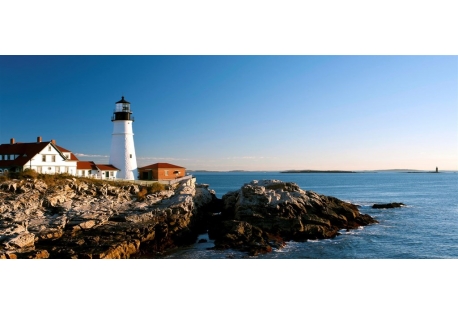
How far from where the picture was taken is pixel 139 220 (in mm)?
14445

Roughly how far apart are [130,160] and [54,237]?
10.4 metres

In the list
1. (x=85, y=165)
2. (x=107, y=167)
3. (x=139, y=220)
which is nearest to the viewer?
(x=139, y=220)

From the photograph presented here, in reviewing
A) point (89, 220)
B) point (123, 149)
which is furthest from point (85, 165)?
point (89, 220)

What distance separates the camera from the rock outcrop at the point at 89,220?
37.5ft

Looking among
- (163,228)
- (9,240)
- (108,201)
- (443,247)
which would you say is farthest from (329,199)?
(9,240)

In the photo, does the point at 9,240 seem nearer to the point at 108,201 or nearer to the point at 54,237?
the point at 54,237

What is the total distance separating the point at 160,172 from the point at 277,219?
1028 cm

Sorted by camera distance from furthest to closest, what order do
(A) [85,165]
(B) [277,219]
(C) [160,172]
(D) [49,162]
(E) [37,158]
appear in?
1. (C) [160,172]
2. (A) [85,165]
3. (D) [49,162]
4. (E) [37,158]
5. (B) [277,219]

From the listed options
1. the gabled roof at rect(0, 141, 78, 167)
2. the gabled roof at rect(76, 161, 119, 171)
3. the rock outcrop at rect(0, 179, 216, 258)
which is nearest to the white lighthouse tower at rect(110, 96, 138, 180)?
the gabled roof at rect(76, 161, 119, 171)

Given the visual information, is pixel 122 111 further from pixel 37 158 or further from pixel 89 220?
pixel 89 220

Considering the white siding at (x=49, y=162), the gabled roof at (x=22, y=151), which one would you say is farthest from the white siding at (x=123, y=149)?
the gabled roof at (x=22, y=151)

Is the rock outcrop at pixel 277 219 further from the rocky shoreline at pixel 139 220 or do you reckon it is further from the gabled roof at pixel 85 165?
the gabled roof at pixel 85 165

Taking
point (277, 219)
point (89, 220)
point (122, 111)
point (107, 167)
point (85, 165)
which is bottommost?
point (277, 219)

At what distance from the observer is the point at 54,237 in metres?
12.4
